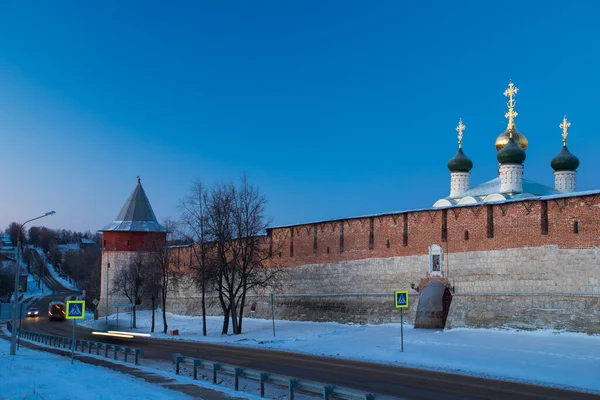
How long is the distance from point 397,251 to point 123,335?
18.2 meters

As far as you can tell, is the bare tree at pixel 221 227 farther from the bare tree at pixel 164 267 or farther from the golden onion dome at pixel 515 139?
the golden onion dome at pixel 515 139

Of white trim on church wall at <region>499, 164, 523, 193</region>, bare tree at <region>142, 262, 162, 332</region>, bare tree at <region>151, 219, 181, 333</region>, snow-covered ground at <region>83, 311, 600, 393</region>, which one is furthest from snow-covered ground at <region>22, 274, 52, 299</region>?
snow-covered ground at <region>83, 311, 600, 393</region>

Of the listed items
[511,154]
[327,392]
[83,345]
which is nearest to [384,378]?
[327,392]

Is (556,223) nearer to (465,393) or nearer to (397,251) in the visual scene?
(397,251)

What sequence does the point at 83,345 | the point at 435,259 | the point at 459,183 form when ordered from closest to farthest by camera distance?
1. the point at 83,345
2. the point at 435,259
3. the point at 459,183

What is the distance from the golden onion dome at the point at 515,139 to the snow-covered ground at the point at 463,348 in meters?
19.2

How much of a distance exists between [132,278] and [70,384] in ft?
126

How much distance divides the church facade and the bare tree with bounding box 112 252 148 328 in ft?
47.1

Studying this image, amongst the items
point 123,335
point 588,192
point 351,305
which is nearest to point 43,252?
point 123,335

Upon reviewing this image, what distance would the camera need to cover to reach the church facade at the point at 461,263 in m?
22.5

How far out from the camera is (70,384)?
43.5ft

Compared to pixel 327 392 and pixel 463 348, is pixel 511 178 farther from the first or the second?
pixel 327 392

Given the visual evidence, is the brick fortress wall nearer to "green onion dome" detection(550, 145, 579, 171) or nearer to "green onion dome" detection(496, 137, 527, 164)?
"green onion dome" detection(496, 137, 527, 164)

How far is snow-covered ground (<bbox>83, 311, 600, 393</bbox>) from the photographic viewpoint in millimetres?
17422
